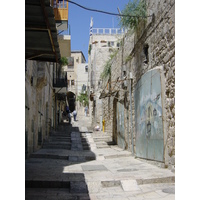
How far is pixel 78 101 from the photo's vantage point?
1853 inches

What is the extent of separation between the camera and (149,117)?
8.67 meters

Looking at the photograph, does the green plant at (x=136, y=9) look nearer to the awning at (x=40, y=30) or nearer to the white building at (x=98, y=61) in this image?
the awning at (x=40, y=30)

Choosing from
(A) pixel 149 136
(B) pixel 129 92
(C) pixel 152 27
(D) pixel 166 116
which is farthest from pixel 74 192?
(B) pixel 129 92

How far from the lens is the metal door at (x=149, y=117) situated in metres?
7.82

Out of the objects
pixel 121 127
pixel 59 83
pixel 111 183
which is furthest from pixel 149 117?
pixel 59 83

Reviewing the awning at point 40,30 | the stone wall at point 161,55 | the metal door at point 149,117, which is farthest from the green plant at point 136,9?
the awning at point 40,30

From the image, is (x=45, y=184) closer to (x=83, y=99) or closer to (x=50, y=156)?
(x=50, y=156)

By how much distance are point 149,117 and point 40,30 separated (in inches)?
172

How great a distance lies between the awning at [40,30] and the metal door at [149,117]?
9.15 feet
